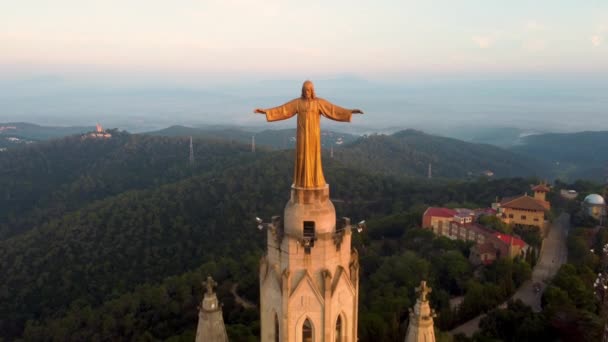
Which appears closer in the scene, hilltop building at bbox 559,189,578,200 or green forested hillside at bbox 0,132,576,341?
green forested hillside at bbox 0,132,576,341

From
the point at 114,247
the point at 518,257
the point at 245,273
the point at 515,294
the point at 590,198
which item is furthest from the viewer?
the point at 114,247

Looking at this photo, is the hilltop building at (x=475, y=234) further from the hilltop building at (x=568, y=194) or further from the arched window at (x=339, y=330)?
the arched window at (x=339, y=330)

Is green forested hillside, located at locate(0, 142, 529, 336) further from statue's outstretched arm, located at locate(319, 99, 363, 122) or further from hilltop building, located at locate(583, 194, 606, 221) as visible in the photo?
statue's outstretched arm, located at locate(319, 99, 363, 122)

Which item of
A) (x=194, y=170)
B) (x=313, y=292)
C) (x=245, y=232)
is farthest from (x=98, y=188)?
(x=313, y=292)

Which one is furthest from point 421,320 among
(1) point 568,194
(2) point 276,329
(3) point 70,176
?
(3) point 70,176

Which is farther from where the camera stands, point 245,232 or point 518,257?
point 245,232

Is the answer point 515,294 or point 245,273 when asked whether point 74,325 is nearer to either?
point 245,273

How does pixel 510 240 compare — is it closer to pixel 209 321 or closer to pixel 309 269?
pixel 209 321

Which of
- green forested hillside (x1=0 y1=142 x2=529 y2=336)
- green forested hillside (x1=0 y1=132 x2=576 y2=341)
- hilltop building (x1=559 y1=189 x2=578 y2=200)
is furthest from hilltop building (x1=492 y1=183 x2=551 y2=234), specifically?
green forested hillside (x1=0 y1=142 x2=529 y2=336)
